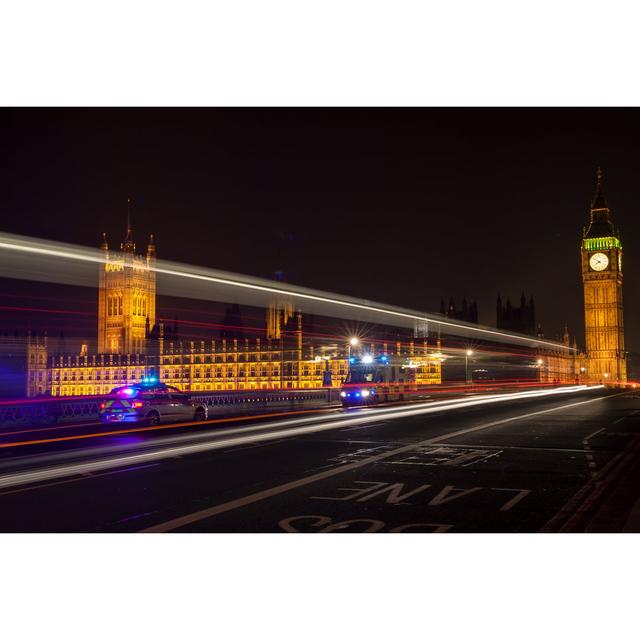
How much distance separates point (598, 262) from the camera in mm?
136500

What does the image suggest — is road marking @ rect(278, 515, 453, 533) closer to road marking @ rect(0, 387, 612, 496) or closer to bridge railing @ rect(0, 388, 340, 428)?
road marking @ rect(0, 387, 612, 496)

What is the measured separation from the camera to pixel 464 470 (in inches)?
547

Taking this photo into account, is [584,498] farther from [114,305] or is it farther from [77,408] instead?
[114,305]

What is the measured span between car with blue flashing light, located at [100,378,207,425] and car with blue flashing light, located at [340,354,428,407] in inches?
549

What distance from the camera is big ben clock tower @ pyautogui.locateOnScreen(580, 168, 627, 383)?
130 meters

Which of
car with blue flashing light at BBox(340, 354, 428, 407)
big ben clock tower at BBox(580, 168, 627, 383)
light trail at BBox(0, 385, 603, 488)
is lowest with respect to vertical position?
light trail at BBox(0, 385, 603, 488)

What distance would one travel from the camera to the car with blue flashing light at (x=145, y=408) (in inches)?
1030

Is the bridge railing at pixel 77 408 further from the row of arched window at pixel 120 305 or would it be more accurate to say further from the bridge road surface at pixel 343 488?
the row of arched window at pixel 120 305

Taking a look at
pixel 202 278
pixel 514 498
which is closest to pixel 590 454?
pixel 514 498

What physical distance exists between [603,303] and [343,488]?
133 m

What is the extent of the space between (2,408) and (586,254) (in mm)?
129873

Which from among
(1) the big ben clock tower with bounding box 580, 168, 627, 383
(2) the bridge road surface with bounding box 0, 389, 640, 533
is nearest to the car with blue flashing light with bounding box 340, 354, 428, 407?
(2) the bridge road surface with bounding box 0, 389, 640, 533

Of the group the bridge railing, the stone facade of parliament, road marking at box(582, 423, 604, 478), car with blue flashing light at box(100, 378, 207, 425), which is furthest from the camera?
the stone facade of parliament

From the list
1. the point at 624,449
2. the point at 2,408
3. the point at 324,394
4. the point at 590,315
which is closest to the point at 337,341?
the point at 590,315
